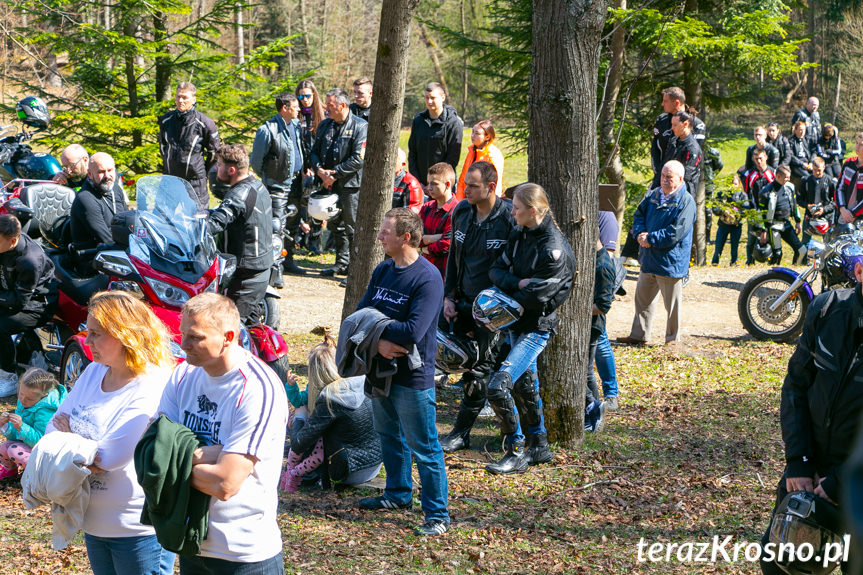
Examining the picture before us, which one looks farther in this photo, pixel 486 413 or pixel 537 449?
pixel 486 413

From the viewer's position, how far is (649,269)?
9.62m

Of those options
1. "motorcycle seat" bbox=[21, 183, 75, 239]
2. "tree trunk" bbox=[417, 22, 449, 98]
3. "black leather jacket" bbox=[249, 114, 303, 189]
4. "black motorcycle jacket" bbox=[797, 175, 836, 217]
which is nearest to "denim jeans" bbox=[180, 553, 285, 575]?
"motorcycle seat" bbox=[21, 183, 75, 239]

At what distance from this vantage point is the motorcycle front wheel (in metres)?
9.98

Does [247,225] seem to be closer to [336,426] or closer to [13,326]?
[13,326]

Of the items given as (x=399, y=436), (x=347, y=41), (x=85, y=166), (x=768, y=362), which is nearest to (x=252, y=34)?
(x=347, y=41)

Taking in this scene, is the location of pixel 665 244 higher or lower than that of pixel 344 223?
lower

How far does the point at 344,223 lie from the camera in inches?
470

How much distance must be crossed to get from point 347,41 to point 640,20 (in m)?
24.1

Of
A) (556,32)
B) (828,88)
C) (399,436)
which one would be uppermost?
(828,88)

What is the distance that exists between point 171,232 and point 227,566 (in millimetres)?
3889

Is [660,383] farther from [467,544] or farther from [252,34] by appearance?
[252,34]

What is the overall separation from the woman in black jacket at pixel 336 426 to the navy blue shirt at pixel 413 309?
0.76 metres

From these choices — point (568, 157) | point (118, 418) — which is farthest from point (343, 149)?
point (118, 418)

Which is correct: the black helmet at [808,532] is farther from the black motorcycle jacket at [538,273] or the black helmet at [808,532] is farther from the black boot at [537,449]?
the black boot at [537,449]
